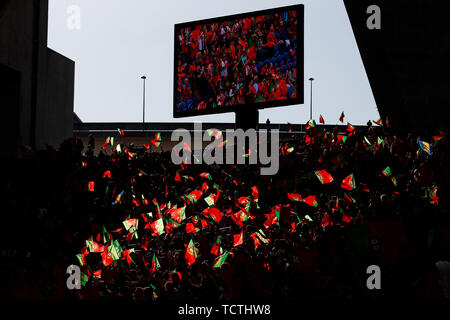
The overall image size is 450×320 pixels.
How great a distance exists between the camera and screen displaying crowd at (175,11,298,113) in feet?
35.6

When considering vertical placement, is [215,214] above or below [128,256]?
above

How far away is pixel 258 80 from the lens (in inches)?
434

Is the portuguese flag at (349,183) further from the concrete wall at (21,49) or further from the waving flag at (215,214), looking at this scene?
the concrete wall at (21,49)

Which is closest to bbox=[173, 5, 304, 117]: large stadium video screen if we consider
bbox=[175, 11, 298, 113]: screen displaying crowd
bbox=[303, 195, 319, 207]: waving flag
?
bbox=[175, 11, 298, 113]: screen displaying crowd

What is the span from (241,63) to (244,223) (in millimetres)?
4495

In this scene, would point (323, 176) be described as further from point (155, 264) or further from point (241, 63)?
point (241, 63)

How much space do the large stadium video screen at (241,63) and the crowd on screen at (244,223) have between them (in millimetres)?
1836

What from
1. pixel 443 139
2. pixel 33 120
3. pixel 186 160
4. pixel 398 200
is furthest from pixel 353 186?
pixel 33 120

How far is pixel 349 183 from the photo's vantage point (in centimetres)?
709

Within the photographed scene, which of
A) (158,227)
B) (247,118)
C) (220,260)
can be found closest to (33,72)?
(247,118)

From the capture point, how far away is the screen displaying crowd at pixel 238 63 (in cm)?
1086

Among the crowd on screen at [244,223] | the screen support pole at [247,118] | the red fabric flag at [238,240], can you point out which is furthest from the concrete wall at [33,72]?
the red fabric flag at [238,240]

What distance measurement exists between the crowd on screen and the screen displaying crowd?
191 cm
